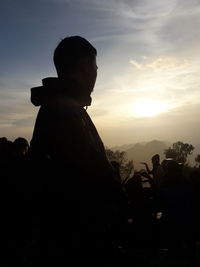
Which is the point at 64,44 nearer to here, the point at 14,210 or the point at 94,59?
the point at 94,59

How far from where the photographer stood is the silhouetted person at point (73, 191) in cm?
174

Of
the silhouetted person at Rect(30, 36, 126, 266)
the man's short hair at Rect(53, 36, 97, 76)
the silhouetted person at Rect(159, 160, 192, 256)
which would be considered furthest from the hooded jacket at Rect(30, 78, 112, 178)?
the silhouetted person at Rect(159, 160, 192, 256)

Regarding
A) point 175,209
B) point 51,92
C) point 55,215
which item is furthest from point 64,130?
point 175,209

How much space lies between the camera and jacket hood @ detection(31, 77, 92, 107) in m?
1.89

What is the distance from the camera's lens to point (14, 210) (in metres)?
1.96

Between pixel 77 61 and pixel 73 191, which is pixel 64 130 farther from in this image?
pixel 77 61

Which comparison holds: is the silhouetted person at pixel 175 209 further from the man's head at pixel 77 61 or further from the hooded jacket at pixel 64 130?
the hooded jacket at pixel 64 130

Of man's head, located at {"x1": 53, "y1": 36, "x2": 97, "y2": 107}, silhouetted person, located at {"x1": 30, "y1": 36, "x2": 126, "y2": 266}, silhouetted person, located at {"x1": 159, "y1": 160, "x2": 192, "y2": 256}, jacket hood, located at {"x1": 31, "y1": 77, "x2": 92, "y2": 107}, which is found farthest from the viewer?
silhouetted person, located at {"x1": 159, "y1": 160, "x2": 192, "y2": 256}

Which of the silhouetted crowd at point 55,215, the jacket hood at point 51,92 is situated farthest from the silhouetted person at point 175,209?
the jacket hood at point 51,92

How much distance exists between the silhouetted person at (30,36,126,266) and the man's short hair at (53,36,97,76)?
25cm

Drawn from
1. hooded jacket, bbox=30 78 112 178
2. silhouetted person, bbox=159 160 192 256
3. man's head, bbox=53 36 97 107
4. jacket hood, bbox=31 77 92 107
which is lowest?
silhouetted person, bbox=159 160 192 256

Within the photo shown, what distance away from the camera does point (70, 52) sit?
2.02 metres

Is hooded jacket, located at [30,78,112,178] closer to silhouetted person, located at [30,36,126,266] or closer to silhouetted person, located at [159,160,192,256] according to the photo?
silhouetted person, located at [30,36,126,266]

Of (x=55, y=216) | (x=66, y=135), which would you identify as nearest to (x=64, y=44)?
(x=66, y=135)
